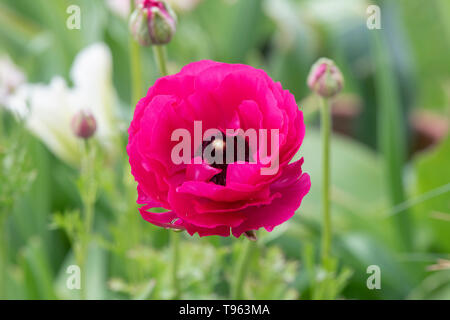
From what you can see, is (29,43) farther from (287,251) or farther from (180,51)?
(287,251)

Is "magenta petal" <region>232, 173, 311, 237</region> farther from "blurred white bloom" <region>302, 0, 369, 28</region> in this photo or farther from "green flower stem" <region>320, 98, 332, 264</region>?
"blurred white bloom" <region>302, 0, 369, 28</region>

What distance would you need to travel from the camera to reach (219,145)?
0.22 m

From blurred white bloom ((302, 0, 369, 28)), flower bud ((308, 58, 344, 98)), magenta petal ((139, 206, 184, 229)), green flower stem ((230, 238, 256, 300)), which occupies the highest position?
blurred white bloom ((302, 0, 369, 28))

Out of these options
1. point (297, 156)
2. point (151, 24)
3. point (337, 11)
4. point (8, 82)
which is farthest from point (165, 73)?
point (337, 11)

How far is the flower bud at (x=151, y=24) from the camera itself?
239 mm

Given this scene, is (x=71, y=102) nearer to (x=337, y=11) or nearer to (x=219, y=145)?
(x=219, y=145)

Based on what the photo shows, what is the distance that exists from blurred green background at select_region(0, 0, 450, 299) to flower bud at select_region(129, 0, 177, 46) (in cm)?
9

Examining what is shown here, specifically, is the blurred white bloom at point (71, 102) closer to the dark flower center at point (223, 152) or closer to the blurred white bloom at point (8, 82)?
the blurred white bloom at point (8, 82)

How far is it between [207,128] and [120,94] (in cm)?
32

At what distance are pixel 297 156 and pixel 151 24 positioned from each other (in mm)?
278

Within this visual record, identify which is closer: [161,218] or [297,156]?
[161,218]

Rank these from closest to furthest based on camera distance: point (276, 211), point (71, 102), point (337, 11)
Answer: point (276, 211)
point (71, 102)
point (337, 11)

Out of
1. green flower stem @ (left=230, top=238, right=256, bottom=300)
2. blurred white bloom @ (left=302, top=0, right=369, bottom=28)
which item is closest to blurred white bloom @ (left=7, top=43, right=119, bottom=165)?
green flower stem @ (left=230, top=238, right=256, bottom=300)

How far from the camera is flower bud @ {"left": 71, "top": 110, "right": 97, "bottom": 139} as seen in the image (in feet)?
0.87
